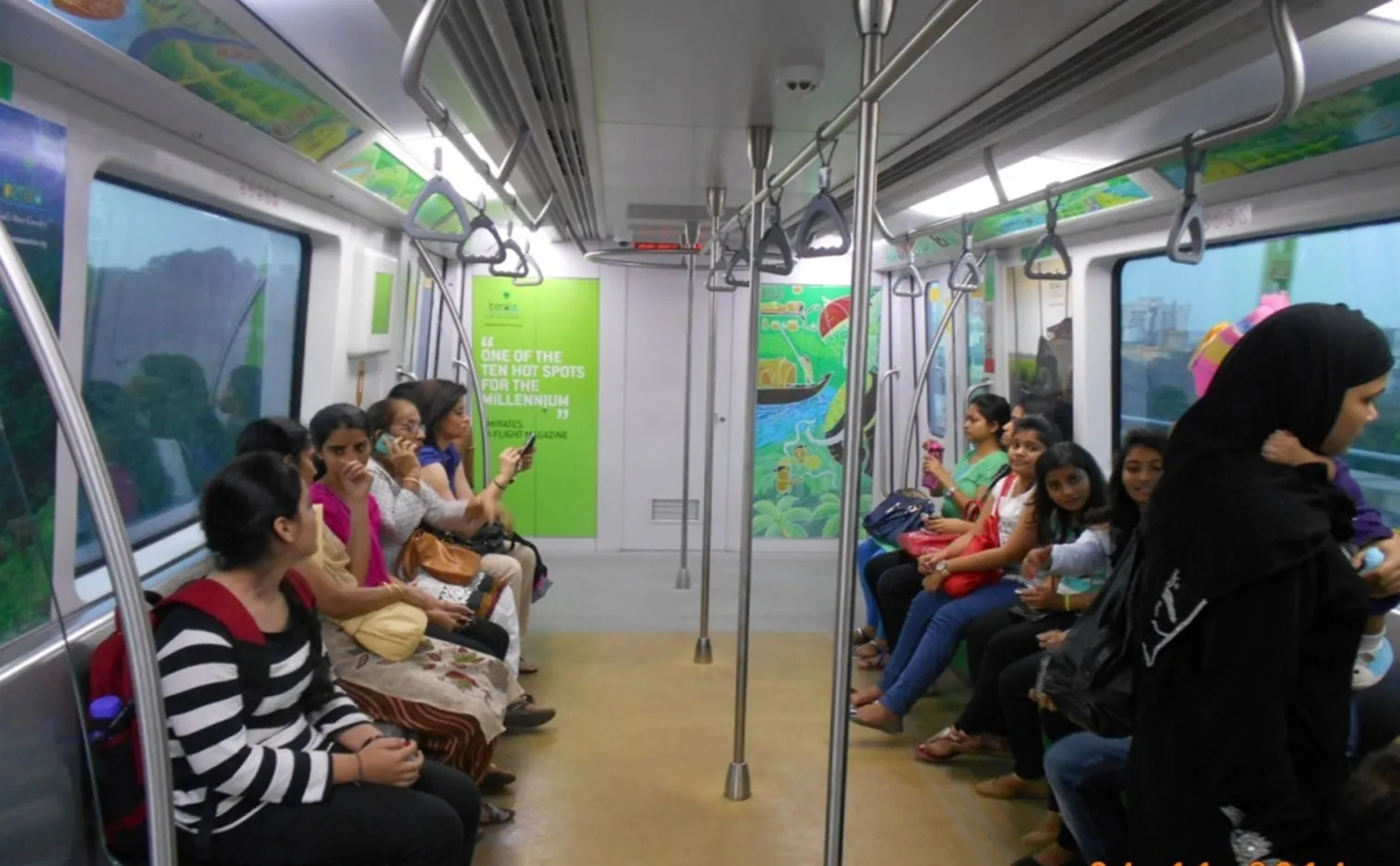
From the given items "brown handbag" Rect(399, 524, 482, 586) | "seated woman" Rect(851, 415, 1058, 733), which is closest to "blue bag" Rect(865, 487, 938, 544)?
"seated woman" Rect(851, 415, 1058, 733)

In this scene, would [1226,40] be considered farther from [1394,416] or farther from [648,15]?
[1394,416]

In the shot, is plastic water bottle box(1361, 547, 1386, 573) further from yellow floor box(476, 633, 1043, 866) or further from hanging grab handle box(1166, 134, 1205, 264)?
yellow floor box(476, 633, 1043, 866)

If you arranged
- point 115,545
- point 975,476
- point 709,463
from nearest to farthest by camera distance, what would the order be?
point 115,545
point 975,476
point 709,463

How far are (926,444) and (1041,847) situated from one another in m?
3.06

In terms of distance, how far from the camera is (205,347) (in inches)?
130

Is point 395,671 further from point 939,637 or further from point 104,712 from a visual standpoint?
point 939,637

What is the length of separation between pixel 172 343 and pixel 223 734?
1.73 meters

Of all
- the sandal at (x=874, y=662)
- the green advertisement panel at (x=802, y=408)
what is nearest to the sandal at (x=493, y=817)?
the sandal at (x=874, y=662)

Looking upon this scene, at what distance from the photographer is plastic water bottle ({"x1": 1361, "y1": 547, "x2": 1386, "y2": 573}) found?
2.02 metres

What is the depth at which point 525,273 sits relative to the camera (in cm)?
453

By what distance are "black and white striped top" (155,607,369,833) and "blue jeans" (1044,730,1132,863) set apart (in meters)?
1.72

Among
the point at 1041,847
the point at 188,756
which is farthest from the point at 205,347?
the point at 1041,847

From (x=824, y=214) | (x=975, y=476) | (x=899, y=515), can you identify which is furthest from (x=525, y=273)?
(x=975, y=476)

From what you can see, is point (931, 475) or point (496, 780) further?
point (931, 475)
